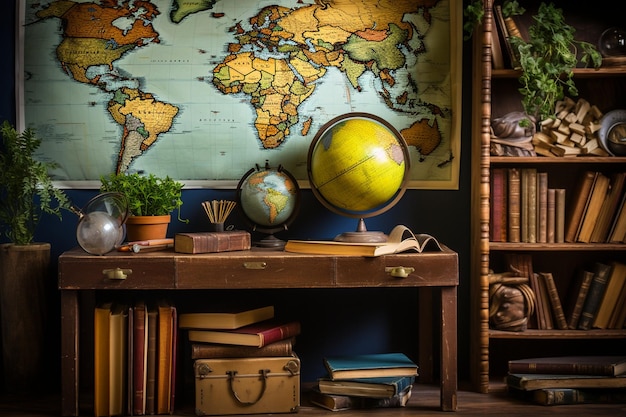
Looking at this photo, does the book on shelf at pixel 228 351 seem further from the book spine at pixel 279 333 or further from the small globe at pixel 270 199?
the small globe at pixel 270 199

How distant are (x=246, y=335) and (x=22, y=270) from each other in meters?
1.08

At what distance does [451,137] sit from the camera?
353cm

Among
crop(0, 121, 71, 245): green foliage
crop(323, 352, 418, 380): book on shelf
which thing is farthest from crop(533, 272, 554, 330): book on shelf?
crop(0, 121, 71, 245): green foliage

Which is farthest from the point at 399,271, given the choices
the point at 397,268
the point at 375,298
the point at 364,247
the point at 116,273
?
the point at 116,273

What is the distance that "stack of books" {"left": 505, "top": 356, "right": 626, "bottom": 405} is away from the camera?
10.1 ft

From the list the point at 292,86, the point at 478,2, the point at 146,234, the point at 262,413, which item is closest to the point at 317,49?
the point at 292,86

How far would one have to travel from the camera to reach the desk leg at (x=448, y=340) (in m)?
2.99

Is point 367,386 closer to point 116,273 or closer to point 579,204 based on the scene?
point 116,273

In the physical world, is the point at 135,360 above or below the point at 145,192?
below

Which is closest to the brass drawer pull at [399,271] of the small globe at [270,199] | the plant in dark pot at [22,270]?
the small globe at [270,199]

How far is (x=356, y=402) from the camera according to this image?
304cm

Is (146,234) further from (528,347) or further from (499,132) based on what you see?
(528,347)

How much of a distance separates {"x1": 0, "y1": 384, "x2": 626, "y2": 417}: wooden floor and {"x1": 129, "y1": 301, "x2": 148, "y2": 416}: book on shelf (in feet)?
0.66

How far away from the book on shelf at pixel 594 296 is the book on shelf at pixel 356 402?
3.04 feet
